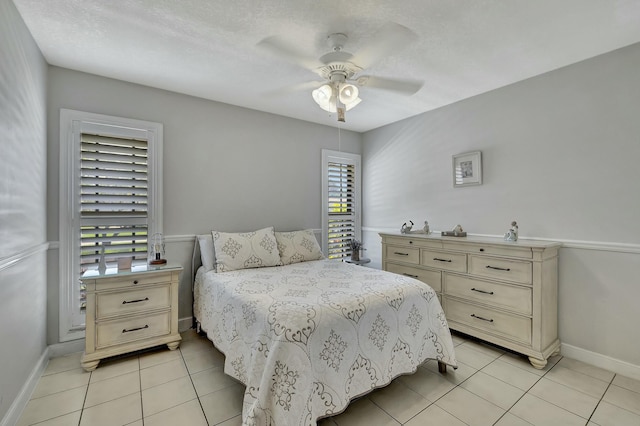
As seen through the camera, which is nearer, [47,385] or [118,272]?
[47,385]

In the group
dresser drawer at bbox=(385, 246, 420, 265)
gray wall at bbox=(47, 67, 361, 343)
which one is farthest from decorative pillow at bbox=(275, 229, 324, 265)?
dresser drawer at bbox=(385, 246, 420, 265)

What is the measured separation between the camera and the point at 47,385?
212cm

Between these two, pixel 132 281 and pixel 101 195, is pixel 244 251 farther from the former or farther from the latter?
pixel 101 195

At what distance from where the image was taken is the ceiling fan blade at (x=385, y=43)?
1951 mm

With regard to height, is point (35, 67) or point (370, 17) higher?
point (370, 17)

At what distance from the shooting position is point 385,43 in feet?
6.68

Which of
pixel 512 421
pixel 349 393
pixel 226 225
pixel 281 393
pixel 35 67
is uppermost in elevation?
pixel 35 67

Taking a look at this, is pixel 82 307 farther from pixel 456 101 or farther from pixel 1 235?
pixel 456 101

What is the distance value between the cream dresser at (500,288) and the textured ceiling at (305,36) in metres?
1.59

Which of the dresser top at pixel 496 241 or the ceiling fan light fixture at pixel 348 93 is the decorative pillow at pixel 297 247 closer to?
the dresser top at pixel 496 241

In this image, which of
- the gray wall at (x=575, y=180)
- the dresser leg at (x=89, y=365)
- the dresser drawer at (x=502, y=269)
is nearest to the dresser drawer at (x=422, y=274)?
the dresser drawer at (x=502, y=269)

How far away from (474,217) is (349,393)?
242 centimetres

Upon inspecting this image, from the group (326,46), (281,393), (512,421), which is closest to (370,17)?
(326,46)

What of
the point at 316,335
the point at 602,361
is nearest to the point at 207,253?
the point at 316,335
